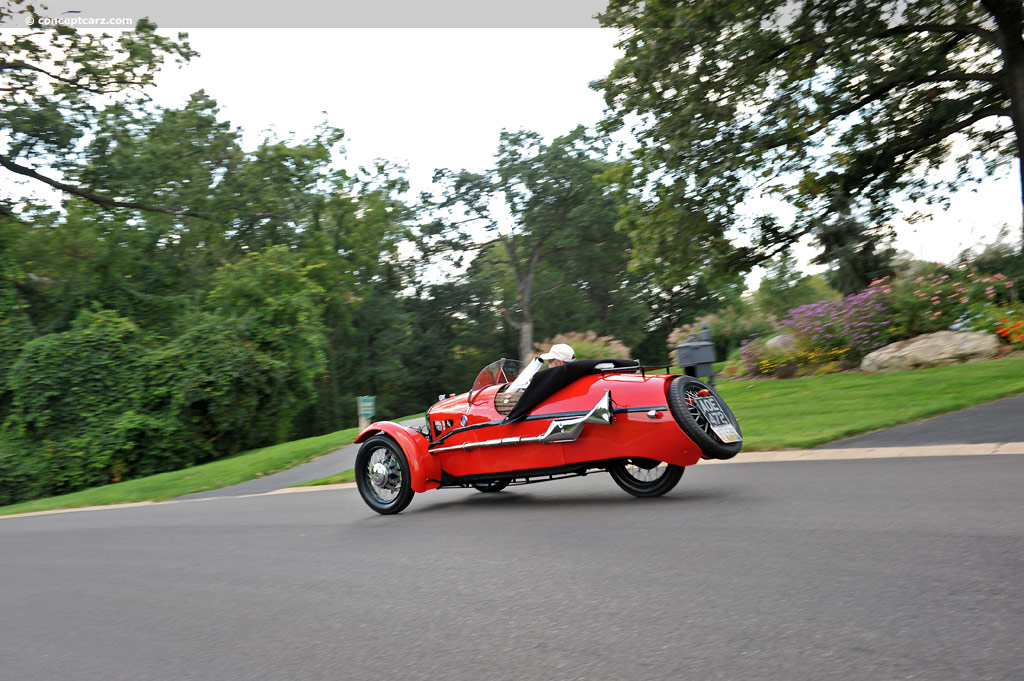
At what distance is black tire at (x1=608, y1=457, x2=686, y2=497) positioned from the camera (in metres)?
8.46

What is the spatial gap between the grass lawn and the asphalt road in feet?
27.7

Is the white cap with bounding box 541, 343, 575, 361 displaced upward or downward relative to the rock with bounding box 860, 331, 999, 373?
upward

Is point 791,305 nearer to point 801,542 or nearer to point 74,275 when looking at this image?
point 74,275

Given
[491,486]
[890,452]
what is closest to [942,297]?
[890,452]

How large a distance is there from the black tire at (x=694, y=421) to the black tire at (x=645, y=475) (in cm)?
56

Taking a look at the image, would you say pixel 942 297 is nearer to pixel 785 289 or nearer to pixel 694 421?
pixel 694 421

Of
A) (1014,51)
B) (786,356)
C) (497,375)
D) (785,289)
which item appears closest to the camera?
(497,375)

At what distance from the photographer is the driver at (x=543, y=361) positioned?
891cm

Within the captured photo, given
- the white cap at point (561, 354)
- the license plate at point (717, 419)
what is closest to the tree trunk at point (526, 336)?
the white cap at point (561, 354)

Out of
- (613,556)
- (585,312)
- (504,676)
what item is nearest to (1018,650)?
(504,676)

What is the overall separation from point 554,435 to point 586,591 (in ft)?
10.7

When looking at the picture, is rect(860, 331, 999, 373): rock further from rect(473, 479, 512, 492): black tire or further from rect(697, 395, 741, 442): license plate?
rect(697, 395, 741, 442): license plate

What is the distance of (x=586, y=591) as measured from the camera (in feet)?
17.2

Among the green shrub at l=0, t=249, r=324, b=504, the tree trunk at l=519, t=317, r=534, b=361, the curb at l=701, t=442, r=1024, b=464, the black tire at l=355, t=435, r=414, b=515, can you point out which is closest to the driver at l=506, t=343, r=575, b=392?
the black tire at l=355, t=435, r=414, b=515
